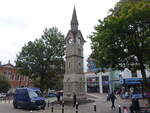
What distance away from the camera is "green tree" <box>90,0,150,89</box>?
47.3 feet

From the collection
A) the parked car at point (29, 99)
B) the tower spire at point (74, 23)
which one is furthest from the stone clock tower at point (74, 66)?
the parked car at point (29, 99)

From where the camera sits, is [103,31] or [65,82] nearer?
[103,31]

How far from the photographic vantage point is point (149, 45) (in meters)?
15.7

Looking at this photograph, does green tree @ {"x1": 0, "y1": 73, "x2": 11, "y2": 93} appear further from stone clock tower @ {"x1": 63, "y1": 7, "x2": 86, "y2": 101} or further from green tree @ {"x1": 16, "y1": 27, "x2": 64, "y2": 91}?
stone clock tower @ {"x1": 63, "y1": 7, "x2": 86, "y2": 101}

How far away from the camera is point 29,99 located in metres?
20.0

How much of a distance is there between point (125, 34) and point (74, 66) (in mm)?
18988

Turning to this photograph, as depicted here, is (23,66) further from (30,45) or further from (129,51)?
(129,51)

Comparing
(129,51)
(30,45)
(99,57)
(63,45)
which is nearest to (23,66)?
(30,45)

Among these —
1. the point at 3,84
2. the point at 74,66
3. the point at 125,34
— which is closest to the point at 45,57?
the point at 74,66

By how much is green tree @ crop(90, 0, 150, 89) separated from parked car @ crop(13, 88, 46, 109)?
901 cm

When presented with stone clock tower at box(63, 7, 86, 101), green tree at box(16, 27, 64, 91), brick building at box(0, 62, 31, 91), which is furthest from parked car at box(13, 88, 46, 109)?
brick building at box(0, 62, 31, 91)

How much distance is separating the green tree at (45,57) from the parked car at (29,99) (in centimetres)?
1469

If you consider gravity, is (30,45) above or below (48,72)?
above

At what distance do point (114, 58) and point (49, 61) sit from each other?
2320cm
